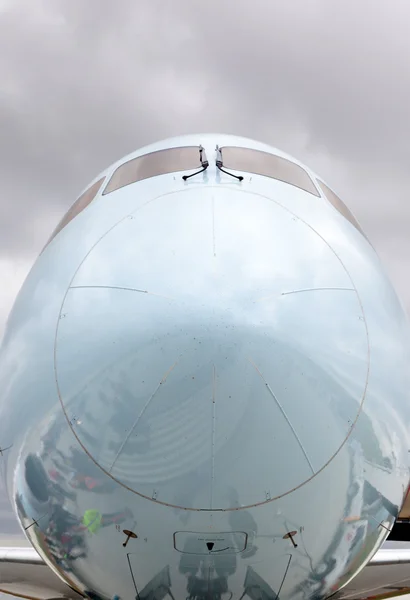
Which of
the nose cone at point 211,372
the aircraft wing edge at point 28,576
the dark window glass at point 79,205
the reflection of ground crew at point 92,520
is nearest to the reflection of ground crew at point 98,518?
the reflection of ground crew at point 92,520

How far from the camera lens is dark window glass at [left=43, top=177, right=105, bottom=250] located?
587 cm

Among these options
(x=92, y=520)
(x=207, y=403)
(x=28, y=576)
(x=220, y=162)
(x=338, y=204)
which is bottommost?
(x=28, y=576)

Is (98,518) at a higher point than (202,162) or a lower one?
lower

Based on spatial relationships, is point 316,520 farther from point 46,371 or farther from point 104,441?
point 46,371

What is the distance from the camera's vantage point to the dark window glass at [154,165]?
562cm

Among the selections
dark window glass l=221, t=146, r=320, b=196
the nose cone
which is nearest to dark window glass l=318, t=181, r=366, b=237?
dark window glass l=221, t=146, r=320, b=196

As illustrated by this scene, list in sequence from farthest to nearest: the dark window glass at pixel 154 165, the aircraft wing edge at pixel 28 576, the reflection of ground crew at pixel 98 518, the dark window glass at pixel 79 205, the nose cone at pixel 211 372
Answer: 1. the aircraft wing edge at pixel 28 576
2. the dark window glass at pixel 79 205
3. the dark window glass at pixel 154 165
4. the reflection of ground crew at pixel 98 518
5. the nose cone at pixel 211 372

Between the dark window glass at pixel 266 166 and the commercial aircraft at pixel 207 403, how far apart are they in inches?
24.1

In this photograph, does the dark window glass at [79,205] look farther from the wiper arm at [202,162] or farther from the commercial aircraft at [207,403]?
the wiper arm at [202,162]

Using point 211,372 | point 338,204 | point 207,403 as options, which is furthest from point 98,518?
point 338,204

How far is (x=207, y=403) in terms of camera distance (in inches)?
145

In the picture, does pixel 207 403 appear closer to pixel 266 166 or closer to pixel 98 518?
pixel 98 518

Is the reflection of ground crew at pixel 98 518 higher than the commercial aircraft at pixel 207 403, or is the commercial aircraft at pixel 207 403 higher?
the commercial aircraft at pixel 207 403

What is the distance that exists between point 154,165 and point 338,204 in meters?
1.73
